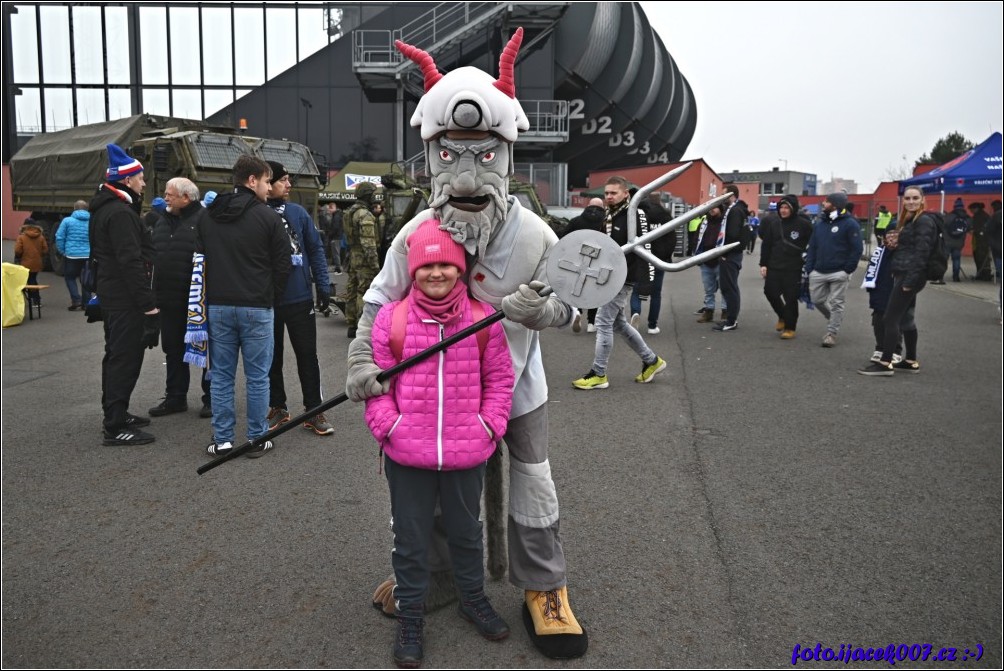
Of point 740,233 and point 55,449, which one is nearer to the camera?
point 55,449

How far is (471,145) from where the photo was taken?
2848 mm

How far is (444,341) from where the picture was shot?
265cm

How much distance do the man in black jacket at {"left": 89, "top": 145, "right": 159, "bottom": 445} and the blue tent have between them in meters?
15.3

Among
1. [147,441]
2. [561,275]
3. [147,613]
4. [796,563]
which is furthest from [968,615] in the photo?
[147,441]

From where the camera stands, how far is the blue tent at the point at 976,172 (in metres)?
16.6

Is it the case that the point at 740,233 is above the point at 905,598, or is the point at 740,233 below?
above

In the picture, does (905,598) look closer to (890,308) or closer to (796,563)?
(796,563)

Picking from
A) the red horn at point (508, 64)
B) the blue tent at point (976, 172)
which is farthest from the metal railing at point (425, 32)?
the red horn at point (508, 64)

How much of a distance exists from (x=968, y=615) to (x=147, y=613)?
3.15 meters

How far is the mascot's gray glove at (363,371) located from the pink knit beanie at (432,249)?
28 centimetres

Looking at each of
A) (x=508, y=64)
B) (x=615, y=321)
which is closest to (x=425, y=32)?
(x=615, y=321)

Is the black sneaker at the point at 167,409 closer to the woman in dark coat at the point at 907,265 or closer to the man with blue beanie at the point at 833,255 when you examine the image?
the woman in dark coat at the point at 907,265

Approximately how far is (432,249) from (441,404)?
52 cm

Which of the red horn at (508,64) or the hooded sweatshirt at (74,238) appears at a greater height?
the red horn at (508,64)
